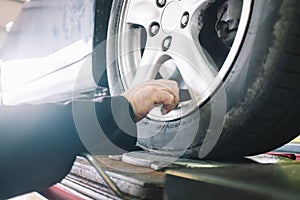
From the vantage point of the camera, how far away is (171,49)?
90 cm

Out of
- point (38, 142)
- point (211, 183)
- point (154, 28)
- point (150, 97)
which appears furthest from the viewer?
point (154, 28)

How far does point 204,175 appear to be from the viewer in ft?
1.32

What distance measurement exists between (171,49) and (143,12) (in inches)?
6.5

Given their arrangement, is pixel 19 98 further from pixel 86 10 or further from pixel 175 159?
pixel 175 159

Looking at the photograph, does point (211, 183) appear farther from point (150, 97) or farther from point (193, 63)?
point (193, 63)

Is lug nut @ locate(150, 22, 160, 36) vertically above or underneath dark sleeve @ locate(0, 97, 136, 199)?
above

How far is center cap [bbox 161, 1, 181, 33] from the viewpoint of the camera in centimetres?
89

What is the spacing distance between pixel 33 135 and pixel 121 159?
0.29m

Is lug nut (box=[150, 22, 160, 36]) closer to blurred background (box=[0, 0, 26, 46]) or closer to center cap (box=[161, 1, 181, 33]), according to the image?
center cap (box=[161, 1, 181, 33])

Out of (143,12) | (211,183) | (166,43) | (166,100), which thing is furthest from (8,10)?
(211,183)

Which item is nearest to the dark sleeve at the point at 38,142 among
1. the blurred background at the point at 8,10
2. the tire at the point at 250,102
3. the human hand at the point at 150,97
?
the human hand at the point at 150,97

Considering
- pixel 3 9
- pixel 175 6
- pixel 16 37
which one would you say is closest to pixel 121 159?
pixel 175 6

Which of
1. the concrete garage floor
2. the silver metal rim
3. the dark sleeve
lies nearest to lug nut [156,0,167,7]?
the silver metal rim

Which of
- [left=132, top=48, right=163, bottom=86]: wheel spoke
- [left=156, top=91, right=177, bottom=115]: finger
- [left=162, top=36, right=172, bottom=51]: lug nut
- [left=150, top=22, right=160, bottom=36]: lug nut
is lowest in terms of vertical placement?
[left=156, top=91, right=177, bottom=115]: finger
